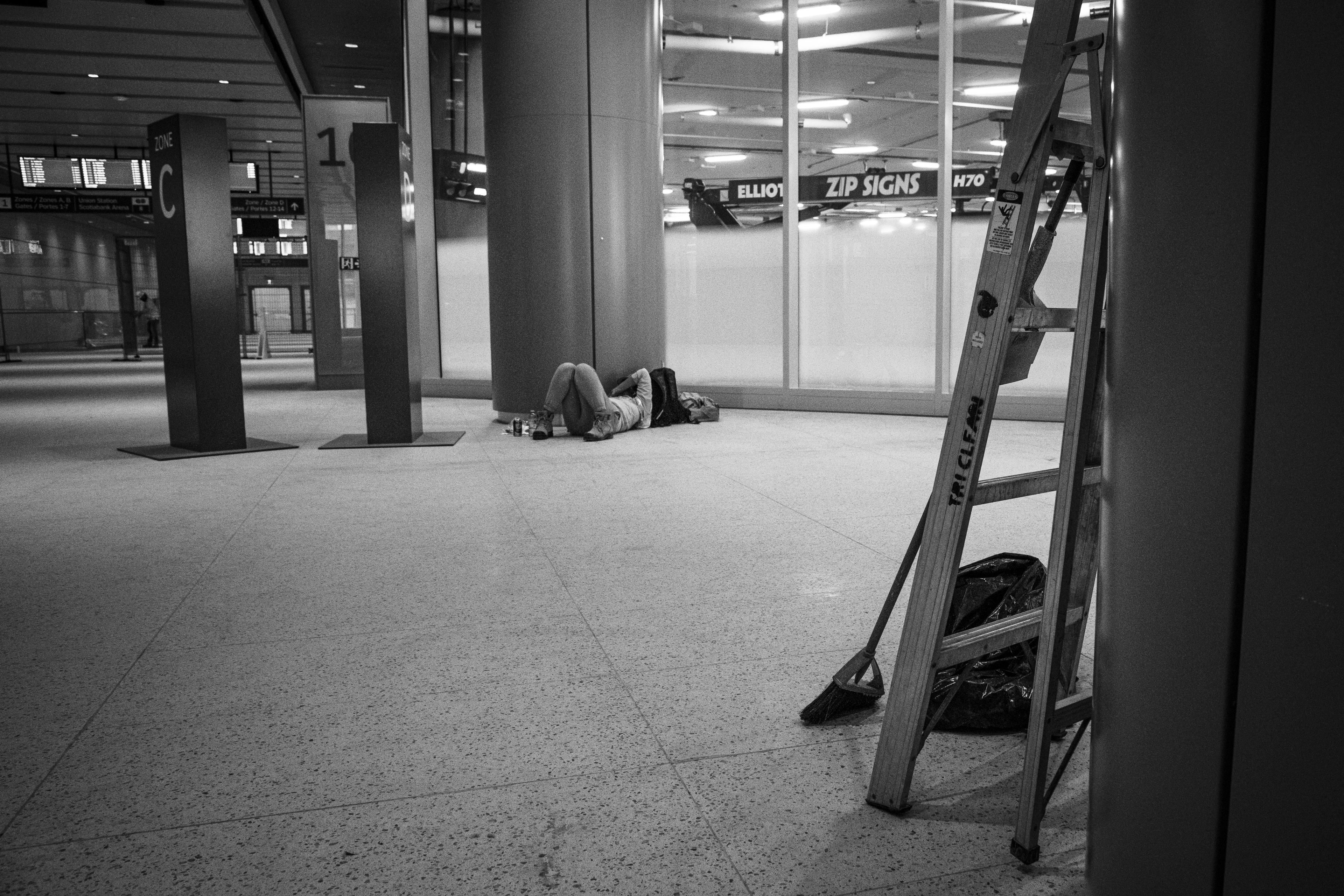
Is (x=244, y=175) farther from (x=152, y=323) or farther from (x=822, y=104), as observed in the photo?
(x=822, y=104)

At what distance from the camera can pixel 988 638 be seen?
2.02 metres

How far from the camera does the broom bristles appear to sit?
243 cm

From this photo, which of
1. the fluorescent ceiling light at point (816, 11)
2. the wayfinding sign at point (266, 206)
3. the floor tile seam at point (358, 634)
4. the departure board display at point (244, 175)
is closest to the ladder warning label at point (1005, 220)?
the floor tile seam at point (358, 634)

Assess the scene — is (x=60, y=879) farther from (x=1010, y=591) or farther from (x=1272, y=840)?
(x=1010, y=591)

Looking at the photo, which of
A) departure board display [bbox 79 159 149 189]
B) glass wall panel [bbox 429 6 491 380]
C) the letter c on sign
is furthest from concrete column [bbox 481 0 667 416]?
departure board display [bbox 79 159 149 189]

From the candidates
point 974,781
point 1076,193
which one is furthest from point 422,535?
point 1076,193

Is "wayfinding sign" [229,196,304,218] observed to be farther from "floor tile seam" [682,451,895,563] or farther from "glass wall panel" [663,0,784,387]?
"floor tile seam" [682,451,895,563]

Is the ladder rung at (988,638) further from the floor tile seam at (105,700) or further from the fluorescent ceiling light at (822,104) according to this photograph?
the fluorescent ceiling light at (822,104)

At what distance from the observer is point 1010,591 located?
245 centimetres

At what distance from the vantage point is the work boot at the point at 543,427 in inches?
331

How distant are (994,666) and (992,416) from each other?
A: 0.84 meters

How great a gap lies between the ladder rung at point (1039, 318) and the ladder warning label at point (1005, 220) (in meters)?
0.11

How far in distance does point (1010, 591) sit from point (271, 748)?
Answer: 182 cm

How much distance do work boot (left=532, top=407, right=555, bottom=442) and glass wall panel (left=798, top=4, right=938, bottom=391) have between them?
133 inches
